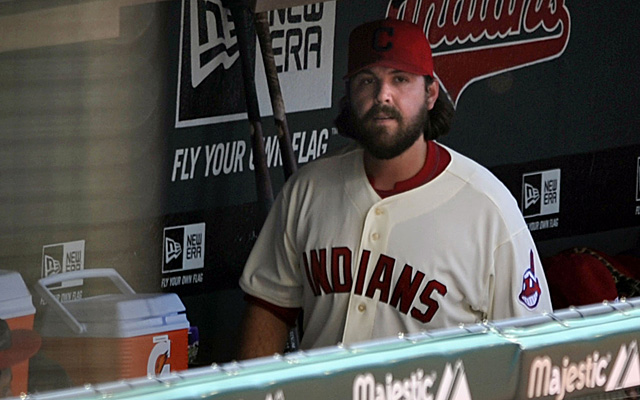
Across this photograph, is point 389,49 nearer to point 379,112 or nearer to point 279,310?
point 379,112

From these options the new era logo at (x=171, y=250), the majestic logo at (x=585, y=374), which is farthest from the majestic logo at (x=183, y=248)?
the majestic logo at (x=585, y=374)

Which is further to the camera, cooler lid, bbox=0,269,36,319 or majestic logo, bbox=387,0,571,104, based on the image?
majestic logo, bbox=387,0,571,104

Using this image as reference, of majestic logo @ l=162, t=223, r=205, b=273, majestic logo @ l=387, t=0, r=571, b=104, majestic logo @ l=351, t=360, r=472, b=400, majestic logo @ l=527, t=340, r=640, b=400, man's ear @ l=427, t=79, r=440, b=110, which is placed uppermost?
majestic logo @ l=387, t=0, r=571, b=104

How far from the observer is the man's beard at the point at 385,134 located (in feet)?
7.88

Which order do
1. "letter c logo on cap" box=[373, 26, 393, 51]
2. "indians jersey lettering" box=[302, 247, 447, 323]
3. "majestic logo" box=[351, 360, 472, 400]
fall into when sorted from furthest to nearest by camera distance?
1. "letter c logo on cap" box=[373, 26, 393, 51]
2. "indians jersey lettering" box=[302, 247, 447, 323]
3. "majestic logo" box=[351, 360, 472, 400]

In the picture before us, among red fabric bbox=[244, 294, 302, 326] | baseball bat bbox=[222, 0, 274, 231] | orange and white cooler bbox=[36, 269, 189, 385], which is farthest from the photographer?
baseball bat bbox=[222, 0, 274, 231]

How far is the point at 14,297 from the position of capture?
202 cm

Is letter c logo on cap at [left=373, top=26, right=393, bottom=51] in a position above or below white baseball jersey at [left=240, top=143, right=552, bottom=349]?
above

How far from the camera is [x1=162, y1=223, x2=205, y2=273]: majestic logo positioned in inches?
104

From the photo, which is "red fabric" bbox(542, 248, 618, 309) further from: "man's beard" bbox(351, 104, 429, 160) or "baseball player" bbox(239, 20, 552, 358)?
"man's beard" bbox(351, 104, 429, 160)

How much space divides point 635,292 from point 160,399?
2.15m

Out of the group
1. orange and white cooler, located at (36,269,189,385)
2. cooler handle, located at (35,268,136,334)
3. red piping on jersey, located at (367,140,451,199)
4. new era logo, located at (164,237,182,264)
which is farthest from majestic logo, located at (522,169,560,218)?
cooler handle, located at (35,268,136,334)

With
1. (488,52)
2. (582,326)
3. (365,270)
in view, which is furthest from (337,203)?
(488,52)

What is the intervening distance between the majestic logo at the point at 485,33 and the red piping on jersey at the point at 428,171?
0.65 metres
